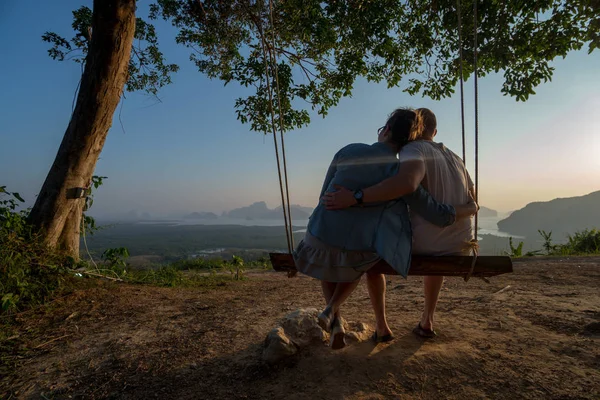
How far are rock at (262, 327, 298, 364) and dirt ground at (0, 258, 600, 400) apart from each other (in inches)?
2.2

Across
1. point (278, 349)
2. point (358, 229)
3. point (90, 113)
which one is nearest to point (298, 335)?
point (278, 349)

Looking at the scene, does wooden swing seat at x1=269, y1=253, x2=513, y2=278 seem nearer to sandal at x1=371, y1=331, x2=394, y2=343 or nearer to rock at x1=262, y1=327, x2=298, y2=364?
sandal at x1=371, y1=331, x2=394, y2=343

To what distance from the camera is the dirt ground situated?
209cm

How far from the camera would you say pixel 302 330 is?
262 centimetres

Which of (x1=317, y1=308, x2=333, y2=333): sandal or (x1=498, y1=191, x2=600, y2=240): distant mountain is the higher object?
(x1=498, y1=191, x2=600, y2=240): distant mountain

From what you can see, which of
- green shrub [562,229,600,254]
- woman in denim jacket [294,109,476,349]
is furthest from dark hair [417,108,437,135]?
green shrub [562,229,600,254]

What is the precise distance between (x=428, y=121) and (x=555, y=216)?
111270 mm

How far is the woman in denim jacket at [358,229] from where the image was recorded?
7.22 feet

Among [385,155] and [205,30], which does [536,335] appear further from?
[205,30]

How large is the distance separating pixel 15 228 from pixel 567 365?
16.4 ft

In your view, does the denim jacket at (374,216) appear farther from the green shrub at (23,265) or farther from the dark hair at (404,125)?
the green shrub at (23,265)

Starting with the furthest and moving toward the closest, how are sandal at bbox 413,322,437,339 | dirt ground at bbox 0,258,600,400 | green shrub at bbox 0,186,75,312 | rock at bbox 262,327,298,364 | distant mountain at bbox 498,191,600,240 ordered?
distant mountain at bbox 498,191,600,240 < green shrub at bbox 0,186,75,312 < sandal at bbox 413,322,437,339 < rock at bbox 262,327,298,364 < dirt ground at bbox 0,258,600,400

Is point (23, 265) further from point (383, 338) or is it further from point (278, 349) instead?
point (383, 338)

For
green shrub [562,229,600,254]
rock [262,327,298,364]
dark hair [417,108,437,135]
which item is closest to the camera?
rock [262,327,298,364]
